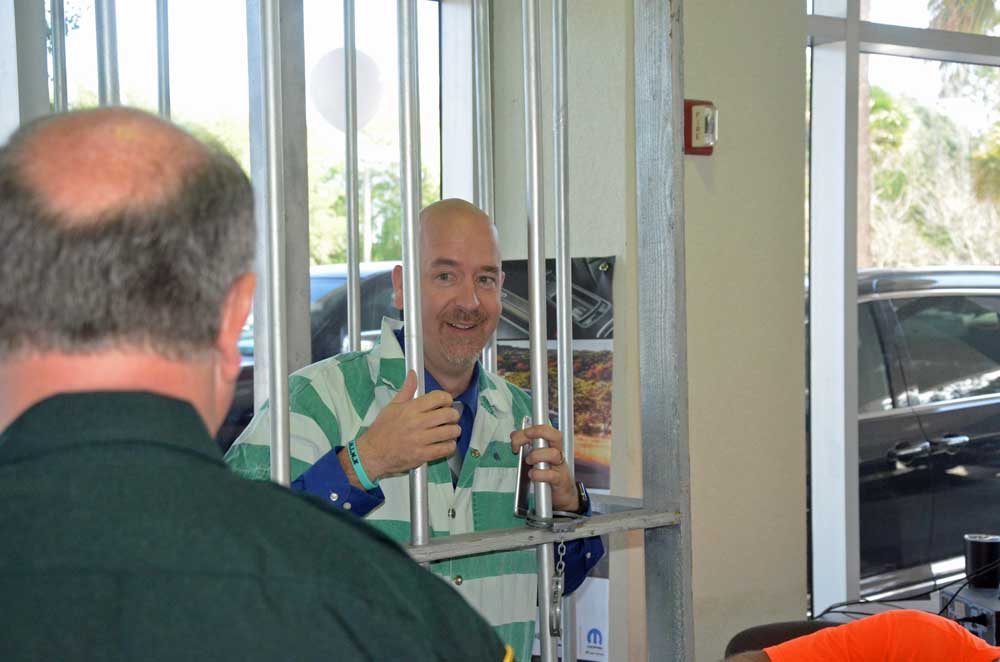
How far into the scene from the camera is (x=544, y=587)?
151cm

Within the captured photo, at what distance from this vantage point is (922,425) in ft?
A: 12.9

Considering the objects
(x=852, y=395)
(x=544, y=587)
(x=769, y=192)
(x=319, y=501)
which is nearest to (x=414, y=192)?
(x=544, y=587)

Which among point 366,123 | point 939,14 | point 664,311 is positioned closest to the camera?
point 664,311

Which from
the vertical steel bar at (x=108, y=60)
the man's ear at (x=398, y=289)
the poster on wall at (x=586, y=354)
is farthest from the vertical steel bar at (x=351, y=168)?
the poster on wall at (x=586, y=354)

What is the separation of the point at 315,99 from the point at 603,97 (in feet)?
2.46

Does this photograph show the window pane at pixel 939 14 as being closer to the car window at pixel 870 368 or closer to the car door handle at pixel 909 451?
the car window at pixel 870 368

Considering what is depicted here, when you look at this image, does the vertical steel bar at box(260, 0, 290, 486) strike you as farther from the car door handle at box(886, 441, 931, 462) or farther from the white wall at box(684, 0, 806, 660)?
the car door handle at box(886, 441, 931, 462)

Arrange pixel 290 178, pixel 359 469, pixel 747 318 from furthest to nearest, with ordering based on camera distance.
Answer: pixel 747 318 → pixel 290 178 → pixel 359 469

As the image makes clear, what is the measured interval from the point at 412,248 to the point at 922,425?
3074 mm

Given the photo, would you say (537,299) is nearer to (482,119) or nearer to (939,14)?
(482,119)

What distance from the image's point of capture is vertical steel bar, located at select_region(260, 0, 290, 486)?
124 centimetres

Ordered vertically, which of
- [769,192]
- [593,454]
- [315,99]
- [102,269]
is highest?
[315,99]

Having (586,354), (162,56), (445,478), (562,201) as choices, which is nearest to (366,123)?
(586,354)

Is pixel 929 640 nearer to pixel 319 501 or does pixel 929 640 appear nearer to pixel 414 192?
pixel 414 192
